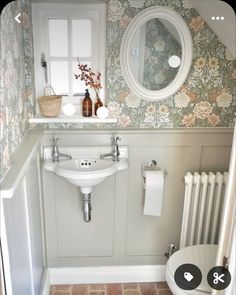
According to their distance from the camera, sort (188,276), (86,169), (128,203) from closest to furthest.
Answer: (188,276) < (86,169) < (128,203)

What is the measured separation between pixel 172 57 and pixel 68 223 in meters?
1.23

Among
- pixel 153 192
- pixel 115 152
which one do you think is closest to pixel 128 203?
pixel 153 192

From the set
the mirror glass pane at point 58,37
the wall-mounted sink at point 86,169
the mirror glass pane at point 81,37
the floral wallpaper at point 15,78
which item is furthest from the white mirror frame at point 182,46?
the floral wallpaper at point 15,78

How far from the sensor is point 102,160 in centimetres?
193

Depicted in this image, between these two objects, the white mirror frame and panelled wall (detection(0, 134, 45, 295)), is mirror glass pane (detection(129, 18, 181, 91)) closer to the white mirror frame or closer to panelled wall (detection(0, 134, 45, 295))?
the white mirror frame

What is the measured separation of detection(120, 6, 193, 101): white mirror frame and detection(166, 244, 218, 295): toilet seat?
0.91 meters

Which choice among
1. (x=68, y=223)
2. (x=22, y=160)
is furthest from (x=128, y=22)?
(x=68, y=223)

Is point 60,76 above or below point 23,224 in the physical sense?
above

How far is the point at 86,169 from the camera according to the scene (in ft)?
6.15

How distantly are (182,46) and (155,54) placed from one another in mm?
161

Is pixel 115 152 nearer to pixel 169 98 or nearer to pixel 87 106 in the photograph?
pixel 87 106

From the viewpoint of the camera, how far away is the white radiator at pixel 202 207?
6.49ft

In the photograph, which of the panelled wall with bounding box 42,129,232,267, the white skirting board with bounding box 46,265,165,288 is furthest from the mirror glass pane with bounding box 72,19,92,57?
the white skirting board with bounding box 46,265,165,288

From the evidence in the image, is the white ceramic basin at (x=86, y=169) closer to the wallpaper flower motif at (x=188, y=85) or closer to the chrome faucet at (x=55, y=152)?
the chrome faucet at (x=55, y=152)
